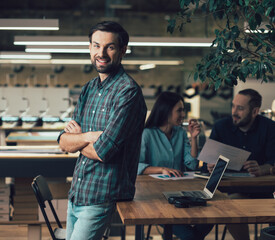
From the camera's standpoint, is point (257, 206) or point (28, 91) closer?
point (257, 206)

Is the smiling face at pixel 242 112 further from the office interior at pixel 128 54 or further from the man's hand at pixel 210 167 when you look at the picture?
the office interior at pixel 128 54

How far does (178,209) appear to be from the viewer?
7.55 ft

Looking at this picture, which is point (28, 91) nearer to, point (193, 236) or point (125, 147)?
point (193, 236)

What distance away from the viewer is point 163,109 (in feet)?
11.7

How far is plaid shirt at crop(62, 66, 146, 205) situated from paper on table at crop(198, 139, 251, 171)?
1136mm

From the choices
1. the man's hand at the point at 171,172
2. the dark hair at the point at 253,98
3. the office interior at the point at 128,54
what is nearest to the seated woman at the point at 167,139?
the man's hand at the point at 171,172

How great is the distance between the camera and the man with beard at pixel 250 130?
3.68m

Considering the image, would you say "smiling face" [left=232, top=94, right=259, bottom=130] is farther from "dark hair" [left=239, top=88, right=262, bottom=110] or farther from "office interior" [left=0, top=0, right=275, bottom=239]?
"office interior" [left=0, top=0, right=275, bottom=239]

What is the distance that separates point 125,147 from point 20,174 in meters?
2.17

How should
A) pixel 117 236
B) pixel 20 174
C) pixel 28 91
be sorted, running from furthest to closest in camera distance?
1. pixel 28 91
2. pixel 117 236
3. pixel 20 174

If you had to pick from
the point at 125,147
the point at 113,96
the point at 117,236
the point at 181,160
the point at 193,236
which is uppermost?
the point at 113,96

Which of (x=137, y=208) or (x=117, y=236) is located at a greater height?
(x=137, y=208)

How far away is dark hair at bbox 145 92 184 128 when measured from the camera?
3570mm

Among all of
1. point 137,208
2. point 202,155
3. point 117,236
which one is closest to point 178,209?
point 137,208
